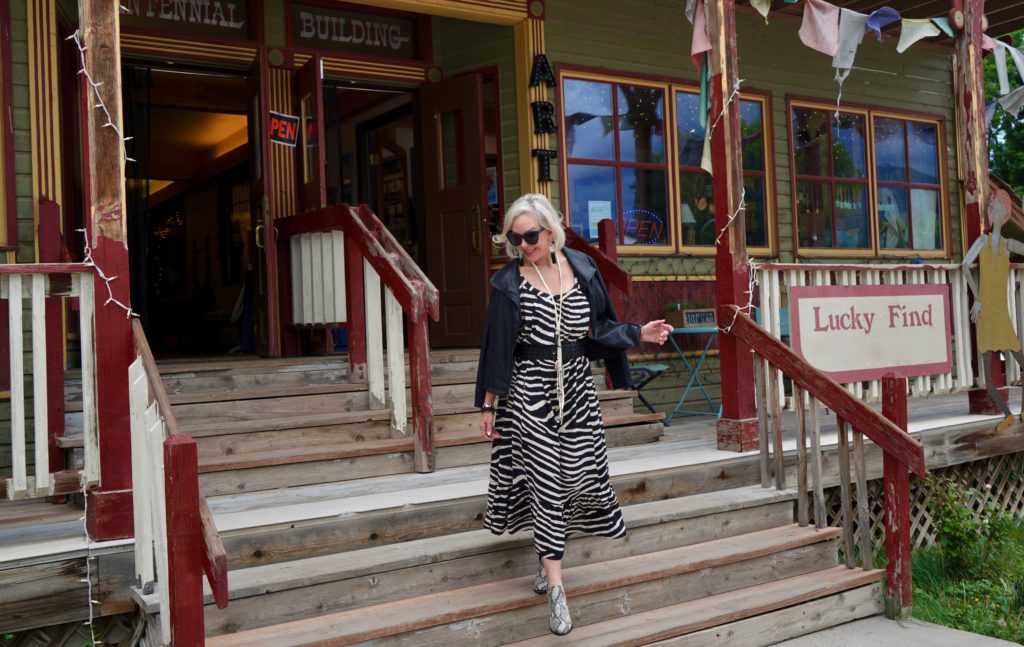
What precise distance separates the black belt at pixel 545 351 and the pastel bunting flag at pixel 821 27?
132 inches

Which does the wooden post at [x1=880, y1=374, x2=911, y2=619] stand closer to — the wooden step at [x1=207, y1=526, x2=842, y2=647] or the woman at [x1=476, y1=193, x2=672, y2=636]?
the wooden step at [x1=207, y1=526, x2=842, y2=647]

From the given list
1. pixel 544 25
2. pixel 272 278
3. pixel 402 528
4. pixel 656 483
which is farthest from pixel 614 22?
pixel 402 528

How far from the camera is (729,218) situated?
5.82 metres

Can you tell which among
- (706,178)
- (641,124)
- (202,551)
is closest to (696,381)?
(706,178)

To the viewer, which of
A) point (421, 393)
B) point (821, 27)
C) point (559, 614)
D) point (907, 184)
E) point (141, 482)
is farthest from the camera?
point (907, 184)

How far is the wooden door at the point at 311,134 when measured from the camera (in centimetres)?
696

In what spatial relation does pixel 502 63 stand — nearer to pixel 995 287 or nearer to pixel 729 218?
pixel 729 218

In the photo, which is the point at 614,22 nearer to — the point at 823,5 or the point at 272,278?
the point at 823,5

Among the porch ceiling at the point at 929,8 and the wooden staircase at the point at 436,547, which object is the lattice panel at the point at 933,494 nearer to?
the wooden staircase at the point at 436,547

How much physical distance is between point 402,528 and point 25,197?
134 inches

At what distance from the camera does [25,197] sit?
19.2 ft

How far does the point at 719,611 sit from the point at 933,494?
2.28m

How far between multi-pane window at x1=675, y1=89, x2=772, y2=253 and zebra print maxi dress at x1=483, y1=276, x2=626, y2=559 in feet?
16.0

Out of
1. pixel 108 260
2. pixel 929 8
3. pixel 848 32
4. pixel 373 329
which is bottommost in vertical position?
pixel 373 329
